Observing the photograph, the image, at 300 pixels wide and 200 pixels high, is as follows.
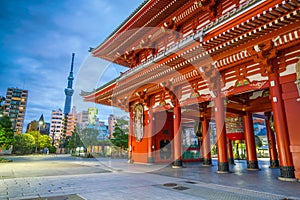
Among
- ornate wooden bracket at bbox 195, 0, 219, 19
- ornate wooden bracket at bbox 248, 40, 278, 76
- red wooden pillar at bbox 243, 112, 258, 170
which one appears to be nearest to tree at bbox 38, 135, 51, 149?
red wooden pillar at bbox 243, 112, 258, 170

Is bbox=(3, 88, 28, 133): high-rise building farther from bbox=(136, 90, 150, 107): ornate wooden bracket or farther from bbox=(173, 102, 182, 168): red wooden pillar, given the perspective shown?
bbox=(173, 102, 182, 168): red wooden pillar

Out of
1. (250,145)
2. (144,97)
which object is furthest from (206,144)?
(144,97)

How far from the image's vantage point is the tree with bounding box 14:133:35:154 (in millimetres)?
40875

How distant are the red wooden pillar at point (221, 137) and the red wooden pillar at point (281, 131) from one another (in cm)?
241

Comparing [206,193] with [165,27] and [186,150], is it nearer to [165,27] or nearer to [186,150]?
[165,27]

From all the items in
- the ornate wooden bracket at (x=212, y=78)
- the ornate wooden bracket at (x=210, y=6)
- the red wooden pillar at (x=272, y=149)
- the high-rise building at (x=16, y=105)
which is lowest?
the red wooden pillar at (x=272, y=149)

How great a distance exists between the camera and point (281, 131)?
704 cm

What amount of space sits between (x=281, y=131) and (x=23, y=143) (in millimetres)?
47792

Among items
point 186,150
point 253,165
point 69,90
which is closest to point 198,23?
point 253,165

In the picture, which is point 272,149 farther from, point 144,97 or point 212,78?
point 144,97

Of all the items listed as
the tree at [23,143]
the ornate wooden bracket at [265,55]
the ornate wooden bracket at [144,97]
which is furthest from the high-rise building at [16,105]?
the ornate wooden bracket at [265,55]

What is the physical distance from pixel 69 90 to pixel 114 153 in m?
137

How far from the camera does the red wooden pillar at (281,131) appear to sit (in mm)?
6801

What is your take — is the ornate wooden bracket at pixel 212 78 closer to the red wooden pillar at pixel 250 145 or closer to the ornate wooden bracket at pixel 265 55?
the ornate wooden bracket at pixel 265 55
